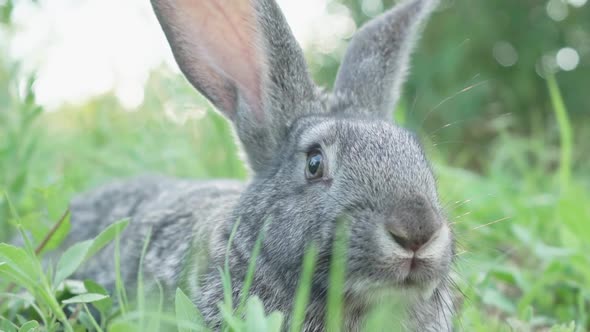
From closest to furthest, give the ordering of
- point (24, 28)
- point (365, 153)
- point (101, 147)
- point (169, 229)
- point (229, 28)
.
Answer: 1. point (365, 153)
2. point (229, 28)
3. point (169, 229)
4. point (24, 28)
5. point (101, 147)

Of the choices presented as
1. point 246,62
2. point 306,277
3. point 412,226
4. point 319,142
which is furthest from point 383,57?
point 306,277

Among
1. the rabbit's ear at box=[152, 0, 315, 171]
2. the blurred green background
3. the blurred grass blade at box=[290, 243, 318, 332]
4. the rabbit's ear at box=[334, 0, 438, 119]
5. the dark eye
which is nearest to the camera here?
the blurred grass blade at box=[290, 243, 318, 332]

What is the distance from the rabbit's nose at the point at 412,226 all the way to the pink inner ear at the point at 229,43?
52.8 inches

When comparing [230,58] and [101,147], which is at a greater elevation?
[230,58]

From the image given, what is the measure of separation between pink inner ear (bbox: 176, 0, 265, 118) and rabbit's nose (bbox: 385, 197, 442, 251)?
1341mm

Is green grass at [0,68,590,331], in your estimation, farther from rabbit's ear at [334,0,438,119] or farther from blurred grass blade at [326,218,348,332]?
rabbit's ear at [334,0,438,119]

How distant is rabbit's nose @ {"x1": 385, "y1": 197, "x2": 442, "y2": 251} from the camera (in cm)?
248

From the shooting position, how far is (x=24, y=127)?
3.83 meters

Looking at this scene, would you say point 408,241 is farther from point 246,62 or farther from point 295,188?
point 246,62

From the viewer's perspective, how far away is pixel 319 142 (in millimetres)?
3102

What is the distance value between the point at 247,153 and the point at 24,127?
1288 millimetres

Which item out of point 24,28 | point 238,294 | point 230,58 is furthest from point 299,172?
point 24,28

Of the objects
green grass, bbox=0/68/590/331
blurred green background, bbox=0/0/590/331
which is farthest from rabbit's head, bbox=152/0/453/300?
blurred green background, bbox=0/0/590/331

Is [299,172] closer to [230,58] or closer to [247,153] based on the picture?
[247,153]
